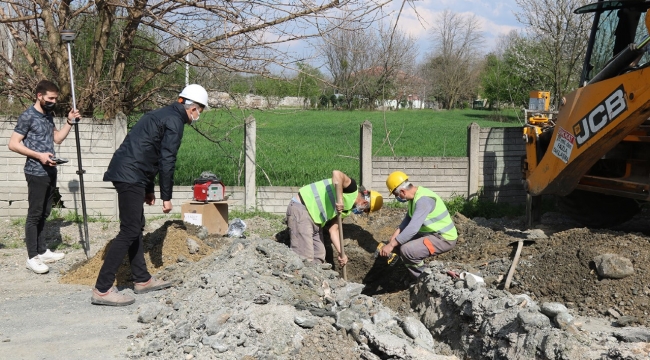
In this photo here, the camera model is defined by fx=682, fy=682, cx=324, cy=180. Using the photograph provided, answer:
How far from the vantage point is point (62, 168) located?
9.78 m

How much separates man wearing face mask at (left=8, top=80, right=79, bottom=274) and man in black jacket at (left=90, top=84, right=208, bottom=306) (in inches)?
58.6

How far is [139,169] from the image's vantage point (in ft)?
19.2

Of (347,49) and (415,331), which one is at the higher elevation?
(347,49)

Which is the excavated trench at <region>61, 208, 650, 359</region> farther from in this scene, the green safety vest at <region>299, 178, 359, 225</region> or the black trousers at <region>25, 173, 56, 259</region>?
the green safety vest at <region>299, 178, 359, 225</region>

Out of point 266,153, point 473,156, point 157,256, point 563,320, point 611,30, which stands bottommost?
point 157,256

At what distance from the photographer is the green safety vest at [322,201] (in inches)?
281

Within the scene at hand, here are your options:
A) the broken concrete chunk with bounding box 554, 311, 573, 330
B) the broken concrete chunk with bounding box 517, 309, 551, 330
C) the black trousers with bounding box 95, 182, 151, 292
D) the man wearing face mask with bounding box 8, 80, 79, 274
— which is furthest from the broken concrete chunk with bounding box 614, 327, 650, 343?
the man wearing face mask with bounding box 8, 80, 79, 274

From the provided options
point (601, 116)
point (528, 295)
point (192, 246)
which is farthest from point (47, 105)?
point (601, 116)

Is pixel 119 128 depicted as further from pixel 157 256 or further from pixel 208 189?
pixel 157 256

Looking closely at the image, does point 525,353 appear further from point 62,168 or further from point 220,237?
point 62,168

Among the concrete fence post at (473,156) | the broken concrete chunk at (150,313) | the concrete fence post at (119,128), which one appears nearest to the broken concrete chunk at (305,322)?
the broken concrete chunk at (150,313)

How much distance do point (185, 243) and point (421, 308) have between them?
102 inches

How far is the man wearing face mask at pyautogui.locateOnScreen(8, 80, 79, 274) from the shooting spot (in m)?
6.86

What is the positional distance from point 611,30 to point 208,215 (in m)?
5.22
